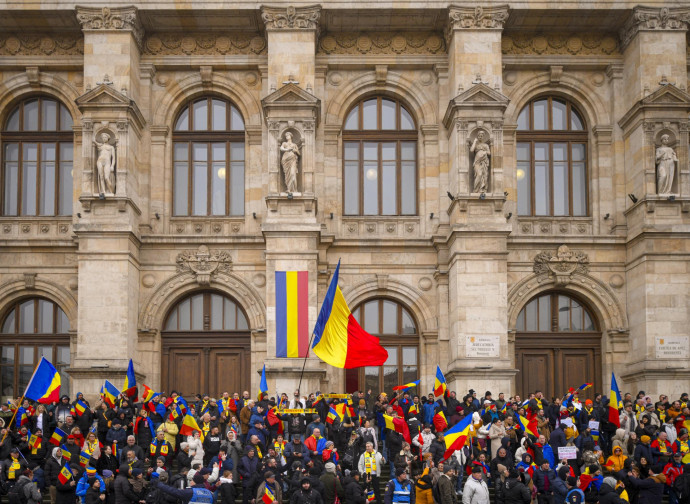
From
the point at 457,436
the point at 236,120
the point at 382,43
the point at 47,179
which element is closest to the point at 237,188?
the point at 236,120

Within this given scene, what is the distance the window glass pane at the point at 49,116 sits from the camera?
1617 inches

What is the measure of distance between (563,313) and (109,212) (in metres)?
15.3

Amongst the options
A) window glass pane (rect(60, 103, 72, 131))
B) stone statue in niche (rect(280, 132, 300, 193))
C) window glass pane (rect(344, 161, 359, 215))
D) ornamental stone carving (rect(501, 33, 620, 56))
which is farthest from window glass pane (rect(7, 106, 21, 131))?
ornamental stone carving (rect(501, 33, 620, 56))

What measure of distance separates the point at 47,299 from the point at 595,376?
18.5 meters

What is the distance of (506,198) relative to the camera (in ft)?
127

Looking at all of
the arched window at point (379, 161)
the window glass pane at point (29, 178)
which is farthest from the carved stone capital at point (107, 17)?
the arched window at point (379, 161)

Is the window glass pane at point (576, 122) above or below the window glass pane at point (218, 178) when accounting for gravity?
above

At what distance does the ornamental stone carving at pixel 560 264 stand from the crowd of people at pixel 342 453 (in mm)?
6973

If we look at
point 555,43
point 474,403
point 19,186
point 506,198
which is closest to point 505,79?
point 555,43

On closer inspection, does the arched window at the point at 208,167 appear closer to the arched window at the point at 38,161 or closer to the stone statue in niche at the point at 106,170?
the stone statue in niche at the point at 106,170

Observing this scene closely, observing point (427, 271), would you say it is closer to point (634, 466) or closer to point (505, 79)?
point (505, 79)

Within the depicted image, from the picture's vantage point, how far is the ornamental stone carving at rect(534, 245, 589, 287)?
39.3 m

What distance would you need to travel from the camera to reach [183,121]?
1615 inches

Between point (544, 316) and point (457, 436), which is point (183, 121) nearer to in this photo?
point (544, 316)
